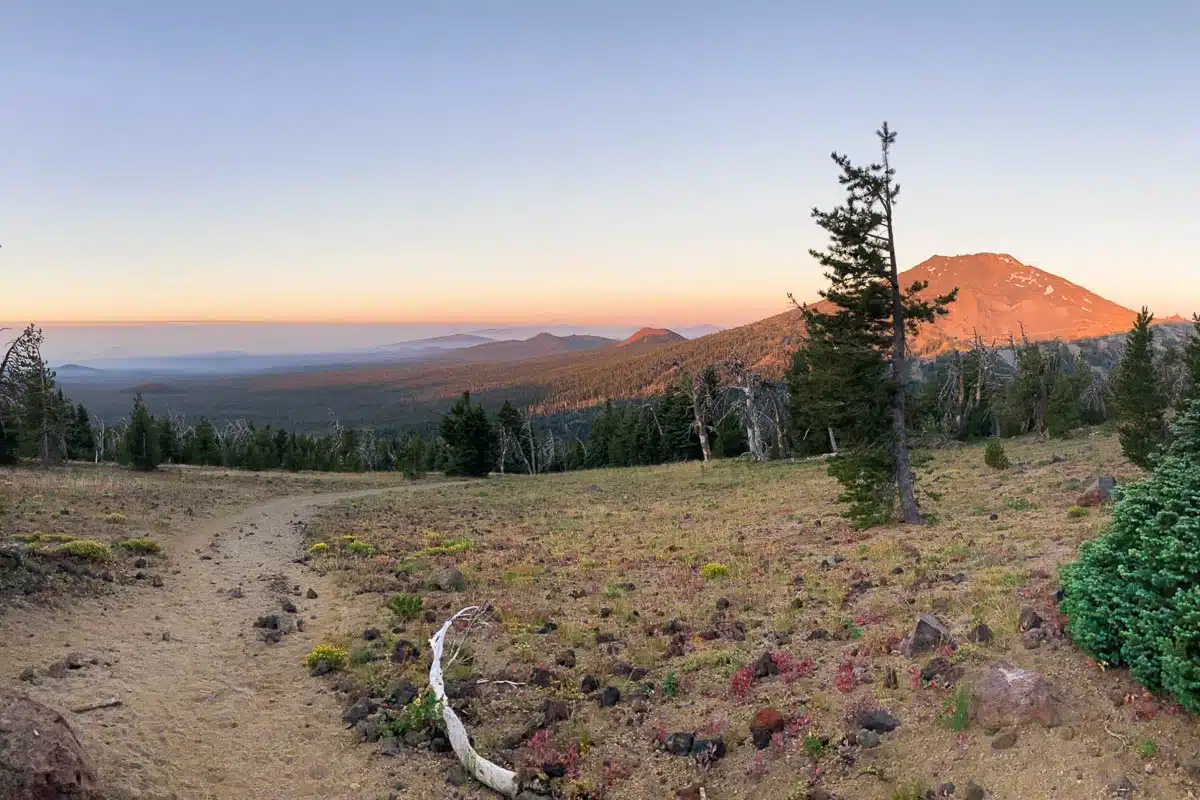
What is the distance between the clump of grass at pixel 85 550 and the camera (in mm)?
14609

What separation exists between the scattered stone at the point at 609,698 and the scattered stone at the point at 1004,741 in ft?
14.6

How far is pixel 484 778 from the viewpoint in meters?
7.27

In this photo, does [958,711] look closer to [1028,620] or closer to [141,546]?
[1028,620]

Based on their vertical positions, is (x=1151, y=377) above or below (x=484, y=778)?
above

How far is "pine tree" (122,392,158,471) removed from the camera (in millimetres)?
47000

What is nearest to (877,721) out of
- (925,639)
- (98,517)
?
Answer: (925,639)

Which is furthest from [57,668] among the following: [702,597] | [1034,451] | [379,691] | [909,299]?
[1034,451]

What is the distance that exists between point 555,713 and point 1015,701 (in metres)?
5.32

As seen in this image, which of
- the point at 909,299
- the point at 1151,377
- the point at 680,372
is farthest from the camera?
the point at 680,372

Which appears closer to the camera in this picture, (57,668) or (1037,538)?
(57,668)

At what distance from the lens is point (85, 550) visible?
1477 centimetres

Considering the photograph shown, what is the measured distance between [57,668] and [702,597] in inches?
418

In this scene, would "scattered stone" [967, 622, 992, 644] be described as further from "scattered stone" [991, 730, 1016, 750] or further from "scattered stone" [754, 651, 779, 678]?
"scattered stone" [754, 651, 779, 678]

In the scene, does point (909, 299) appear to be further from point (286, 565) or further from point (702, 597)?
point (286, 565)
